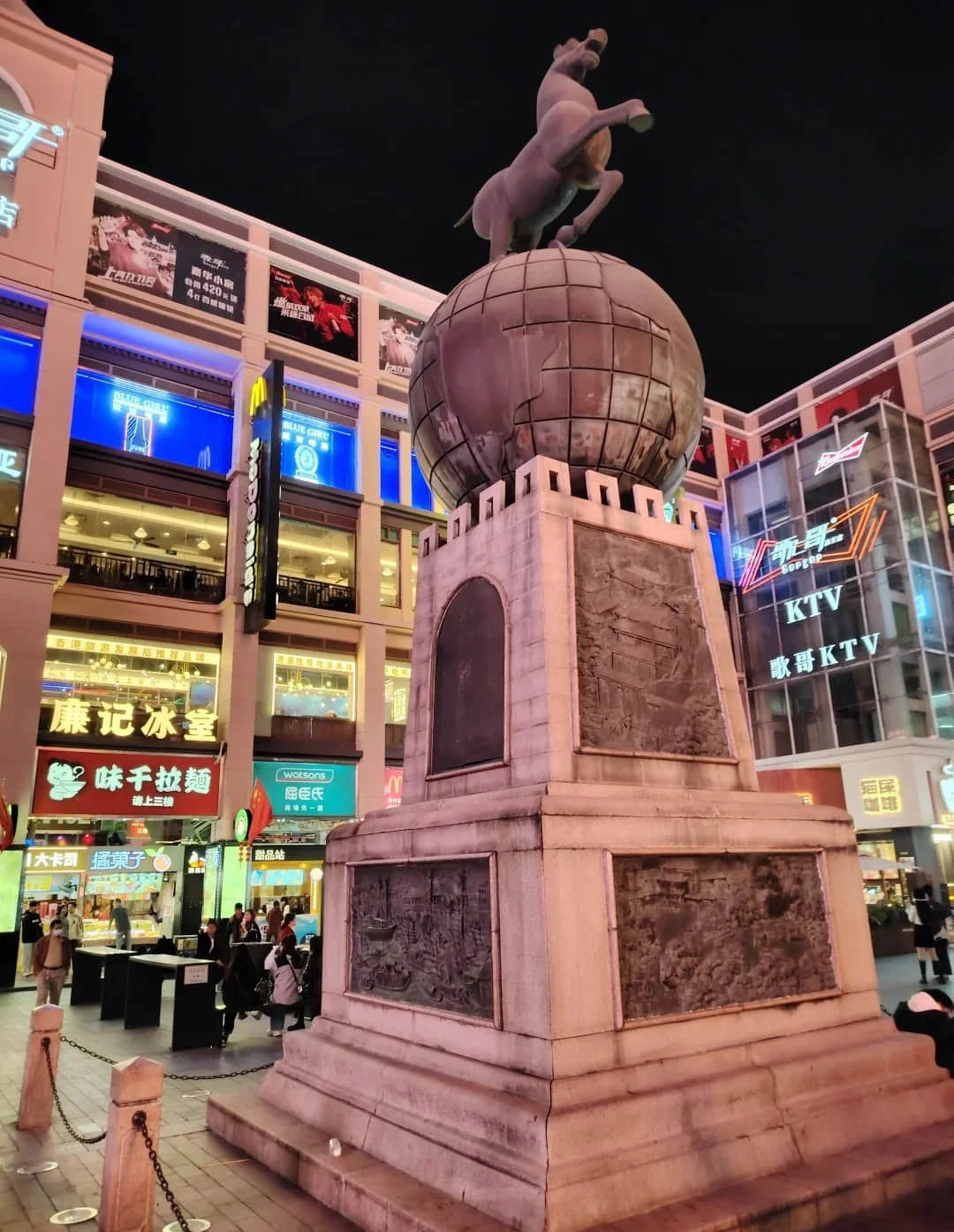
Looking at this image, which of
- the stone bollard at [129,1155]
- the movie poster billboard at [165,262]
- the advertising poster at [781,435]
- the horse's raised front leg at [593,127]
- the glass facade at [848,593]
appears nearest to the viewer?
the stone bollard at [129,1155]

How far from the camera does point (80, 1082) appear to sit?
11320 millimetres

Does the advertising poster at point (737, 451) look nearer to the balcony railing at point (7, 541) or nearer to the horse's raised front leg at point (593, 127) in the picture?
the balcony railing at point (7, 541)

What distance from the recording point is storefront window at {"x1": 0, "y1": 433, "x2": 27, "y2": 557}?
25.1 metres

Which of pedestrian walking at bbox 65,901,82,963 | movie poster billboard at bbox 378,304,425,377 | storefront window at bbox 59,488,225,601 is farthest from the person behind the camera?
movie poster billboard at bbox 378,304,425,377

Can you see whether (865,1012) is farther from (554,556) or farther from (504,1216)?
(554,556)

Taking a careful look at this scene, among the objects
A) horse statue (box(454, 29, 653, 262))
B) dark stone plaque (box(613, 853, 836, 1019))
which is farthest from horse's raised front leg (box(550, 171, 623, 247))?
dark stone plaque (box(613, 853, 836, 1019))

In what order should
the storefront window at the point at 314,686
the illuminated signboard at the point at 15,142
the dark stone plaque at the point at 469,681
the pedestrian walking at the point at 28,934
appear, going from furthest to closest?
the storefront window at the point at 314,686 → the illuminated signboard at the point at 15,142 → the pedestrian walking at the point at 28,934 → the dark stone plaque at the point at 469,681

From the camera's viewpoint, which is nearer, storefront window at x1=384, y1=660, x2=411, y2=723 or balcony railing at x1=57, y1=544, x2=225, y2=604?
balcony railing at x1=57, y1=544, x2=225, y2=604

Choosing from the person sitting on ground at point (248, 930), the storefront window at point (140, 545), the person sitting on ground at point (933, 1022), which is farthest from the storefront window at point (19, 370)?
the person sitting on ground at point (933, 1022)

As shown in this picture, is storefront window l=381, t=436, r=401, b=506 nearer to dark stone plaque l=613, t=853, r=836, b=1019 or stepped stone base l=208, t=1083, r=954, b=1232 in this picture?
dark stone plaque l=613, t=853, r=836, b=1019

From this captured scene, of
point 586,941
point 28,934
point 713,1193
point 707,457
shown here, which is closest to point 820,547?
point 707,457

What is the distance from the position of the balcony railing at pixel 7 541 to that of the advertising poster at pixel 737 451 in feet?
122

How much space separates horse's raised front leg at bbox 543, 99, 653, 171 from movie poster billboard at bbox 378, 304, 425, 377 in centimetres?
2541

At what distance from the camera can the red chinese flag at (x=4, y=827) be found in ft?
67.7
